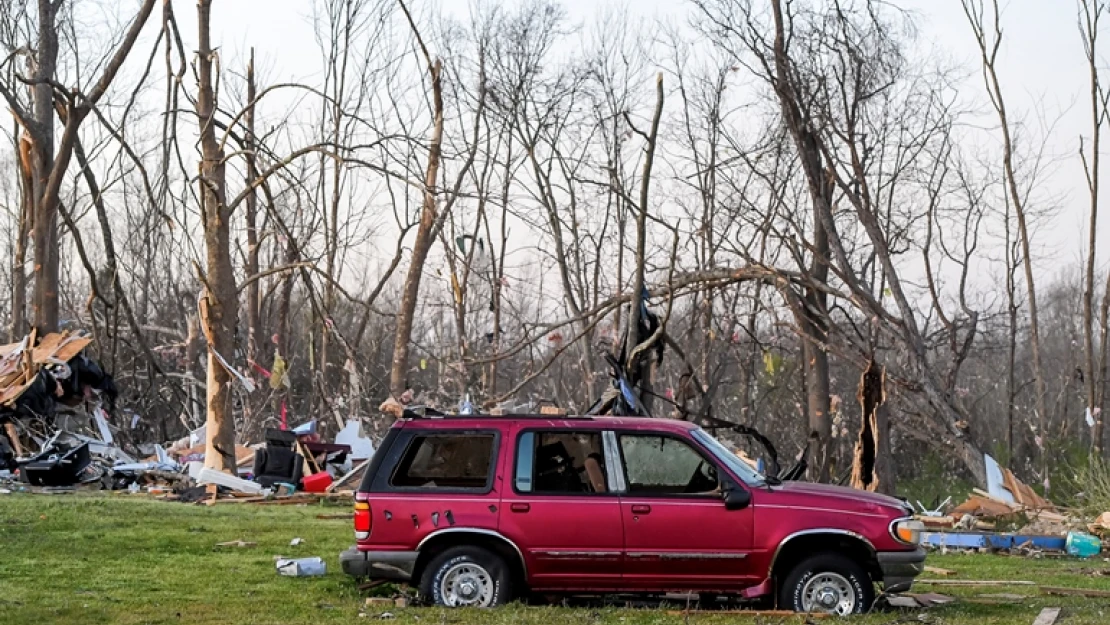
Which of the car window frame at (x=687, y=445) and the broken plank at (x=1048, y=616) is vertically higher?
the car window frame at (x=687, y=445)

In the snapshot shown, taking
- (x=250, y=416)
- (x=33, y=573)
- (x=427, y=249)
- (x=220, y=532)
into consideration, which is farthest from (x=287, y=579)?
(x=427, y=249)

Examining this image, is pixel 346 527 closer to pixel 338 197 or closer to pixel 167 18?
pixel 167 18

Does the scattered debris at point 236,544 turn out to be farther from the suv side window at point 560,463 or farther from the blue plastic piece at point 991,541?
the blue plastic piece at point 991,541

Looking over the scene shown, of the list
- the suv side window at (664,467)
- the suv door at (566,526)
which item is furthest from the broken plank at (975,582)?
the suv door at (566,526)

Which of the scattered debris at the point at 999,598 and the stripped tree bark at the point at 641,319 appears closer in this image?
the scattered debris at the point at 999,598

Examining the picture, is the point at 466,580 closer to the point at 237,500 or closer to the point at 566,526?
the point at 566,526

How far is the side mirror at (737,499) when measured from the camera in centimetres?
966

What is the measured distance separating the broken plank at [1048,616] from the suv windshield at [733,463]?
225cm

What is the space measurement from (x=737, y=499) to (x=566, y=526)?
4.31 ft

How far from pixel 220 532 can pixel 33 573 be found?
11.6ft

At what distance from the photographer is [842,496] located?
9.82 meters

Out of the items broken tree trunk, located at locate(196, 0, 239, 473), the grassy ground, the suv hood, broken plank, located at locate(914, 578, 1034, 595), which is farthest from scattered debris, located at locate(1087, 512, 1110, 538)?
broken tree trunk, located at locate(196, 0, 239, 473)

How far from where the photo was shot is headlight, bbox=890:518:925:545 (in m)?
9.64

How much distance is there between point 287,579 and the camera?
11.4 meters
